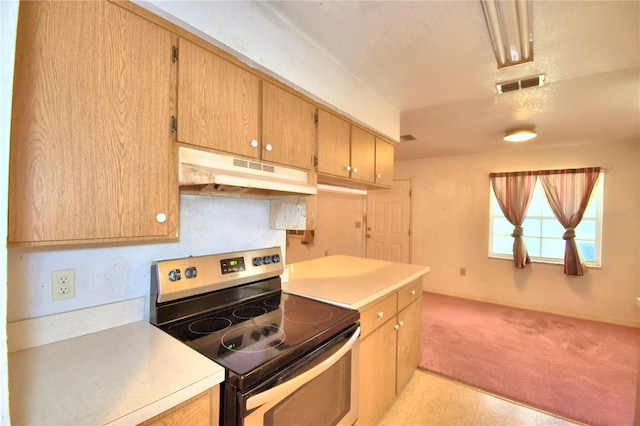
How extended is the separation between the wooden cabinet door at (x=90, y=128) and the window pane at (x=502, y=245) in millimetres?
4584

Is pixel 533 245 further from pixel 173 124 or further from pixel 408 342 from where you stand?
pixel 173 124

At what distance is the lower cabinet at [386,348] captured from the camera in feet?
5.22

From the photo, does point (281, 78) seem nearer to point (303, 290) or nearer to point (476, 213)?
point (303, 290)

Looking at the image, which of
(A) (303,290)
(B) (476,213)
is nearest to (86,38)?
(A) (303,290)

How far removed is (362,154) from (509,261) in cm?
339

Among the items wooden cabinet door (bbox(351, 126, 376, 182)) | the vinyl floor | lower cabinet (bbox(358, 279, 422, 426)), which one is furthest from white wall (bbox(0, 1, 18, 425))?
the vinyl floor

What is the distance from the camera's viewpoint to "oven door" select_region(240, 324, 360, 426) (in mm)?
914

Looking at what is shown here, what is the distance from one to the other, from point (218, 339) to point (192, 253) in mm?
524

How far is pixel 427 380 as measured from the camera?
2320 mm

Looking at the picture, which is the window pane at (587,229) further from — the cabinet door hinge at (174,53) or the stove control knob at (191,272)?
the cabinet door hinge at (174,53)

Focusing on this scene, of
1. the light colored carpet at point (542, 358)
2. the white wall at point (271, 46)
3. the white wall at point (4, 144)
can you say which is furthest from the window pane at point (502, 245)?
the white wall at point (4, 144)

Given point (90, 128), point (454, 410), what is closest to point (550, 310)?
point (454, 410)

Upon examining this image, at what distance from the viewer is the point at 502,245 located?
425cm

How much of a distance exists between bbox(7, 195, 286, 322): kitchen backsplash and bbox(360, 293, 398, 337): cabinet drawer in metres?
0.74
